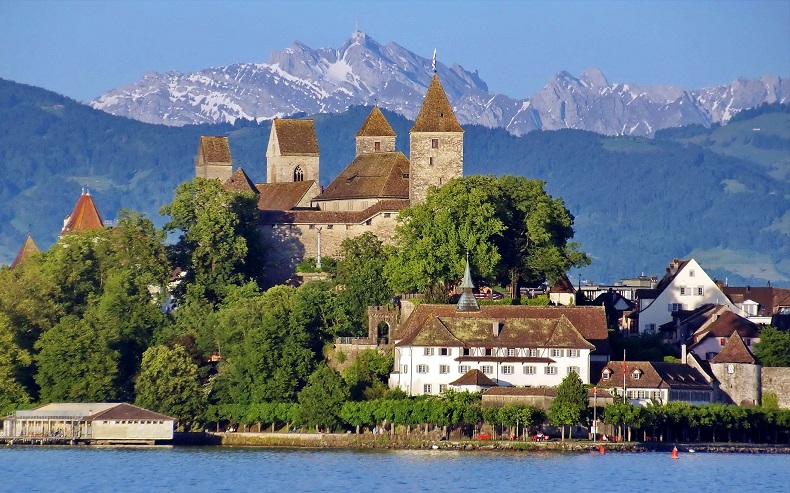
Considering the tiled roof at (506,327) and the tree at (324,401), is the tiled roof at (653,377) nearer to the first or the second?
the tiled roof at (506,327)

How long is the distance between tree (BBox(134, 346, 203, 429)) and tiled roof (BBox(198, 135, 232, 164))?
3153 cm

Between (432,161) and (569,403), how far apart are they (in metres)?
21.6

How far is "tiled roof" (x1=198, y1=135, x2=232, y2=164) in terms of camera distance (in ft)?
369

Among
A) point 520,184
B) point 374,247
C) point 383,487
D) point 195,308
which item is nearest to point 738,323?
point 520,184

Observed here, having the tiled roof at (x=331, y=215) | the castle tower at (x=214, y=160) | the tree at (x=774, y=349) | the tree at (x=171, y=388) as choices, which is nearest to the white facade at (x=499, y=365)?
the tree at (x=171, y=388)

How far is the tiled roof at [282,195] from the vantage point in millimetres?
103500

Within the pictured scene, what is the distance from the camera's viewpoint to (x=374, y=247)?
9144 cm

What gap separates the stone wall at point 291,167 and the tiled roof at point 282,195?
2.21 m

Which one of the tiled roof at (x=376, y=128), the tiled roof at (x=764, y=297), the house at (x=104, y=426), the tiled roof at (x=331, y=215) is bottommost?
the house at (x=104, y=426)

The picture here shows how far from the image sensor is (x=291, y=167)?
110 metres

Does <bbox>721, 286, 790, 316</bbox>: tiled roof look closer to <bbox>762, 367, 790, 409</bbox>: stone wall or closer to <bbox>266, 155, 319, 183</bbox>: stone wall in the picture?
<bbox>266, 155, 319, 183</bbox>: stone wall

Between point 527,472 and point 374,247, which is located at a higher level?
point 374,247

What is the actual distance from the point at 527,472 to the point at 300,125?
164ft

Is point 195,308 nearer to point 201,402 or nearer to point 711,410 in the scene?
point 201,402
